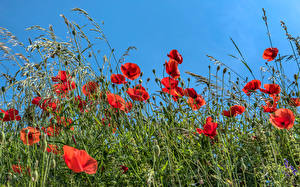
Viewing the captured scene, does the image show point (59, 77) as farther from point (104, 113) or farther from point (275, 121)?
point (275, 121)

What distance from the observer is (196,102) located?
249 cm

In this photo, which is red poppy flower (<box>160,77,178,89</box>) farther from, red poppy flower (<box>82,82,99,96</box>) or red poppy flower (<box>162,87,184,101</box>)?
red poppy flower (<box>82,82,99,96</box>)

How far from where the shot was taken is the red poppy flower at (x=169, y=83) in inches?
94.3

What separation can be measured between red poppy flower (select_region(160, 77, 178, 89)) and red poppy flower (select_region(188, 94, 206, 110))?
0.18 metres

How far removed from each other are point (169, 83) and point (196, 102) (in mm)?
324

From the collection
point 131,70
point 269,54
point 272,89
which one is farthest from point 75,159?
point 269,54

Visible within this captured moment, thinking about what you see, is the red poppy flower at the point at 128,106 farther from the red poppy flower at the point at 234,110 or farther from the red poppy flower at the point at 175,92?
the red poppy flower at the point at 234,110

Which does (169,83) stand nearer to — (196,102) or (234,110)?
(196,102)

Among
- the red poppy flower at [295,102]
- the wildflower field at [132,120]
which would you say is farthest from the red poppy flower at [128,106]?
the red poppy flower at [295,102]

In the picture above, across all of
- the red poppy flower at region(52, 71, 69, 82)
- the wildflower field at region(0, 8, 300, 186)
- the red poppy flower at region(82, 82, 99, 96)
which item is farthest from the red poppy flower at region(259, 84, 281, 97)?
the red poppy flower at region(52, 71, 69, 82)

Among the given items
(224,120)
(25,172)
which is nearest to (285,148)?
(224,120)

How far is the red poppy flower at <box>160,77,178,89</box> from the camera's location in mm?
2395

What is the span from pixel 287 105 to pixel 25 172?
89.7 inches

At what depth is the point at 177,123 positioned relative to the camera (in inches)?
97.7
